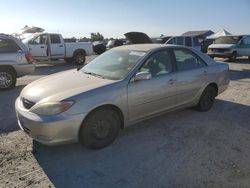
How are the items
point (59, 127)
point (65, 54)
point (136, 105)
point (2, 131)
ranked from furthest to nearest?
point (65, 54), point (2, 131), point (136, 105), point (59, 127)

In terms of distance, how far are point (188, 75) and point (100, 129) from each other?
227cm

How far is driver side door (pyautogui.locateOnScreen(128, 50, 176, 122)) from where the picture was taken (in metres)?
4.75

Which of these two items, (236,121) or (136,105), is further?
(236,121)

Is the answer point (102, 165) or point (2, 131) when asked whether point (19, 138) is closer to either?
point (2, 131)

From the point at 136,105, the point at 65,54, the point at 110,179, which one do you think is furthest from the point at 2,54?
the point at 65,54

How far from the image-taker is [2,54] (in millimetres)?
8922

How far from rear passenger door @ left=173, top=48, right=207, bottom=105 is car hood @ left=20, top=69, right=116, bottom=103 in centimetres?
162

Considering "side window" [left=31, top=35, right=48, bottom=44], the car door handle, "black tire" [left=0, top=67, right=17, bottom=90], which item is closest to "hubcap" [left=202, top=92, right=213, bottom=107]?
the car door handle

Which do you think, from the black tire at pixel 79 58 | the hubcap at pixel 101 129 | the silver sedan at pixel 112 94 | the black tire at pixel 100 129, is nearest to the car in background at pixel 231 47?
the black tire at pixel 79 58

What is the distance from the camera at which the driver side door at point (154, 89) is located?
15.6 ft

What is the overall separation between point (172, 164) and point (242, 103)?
13.0 ft

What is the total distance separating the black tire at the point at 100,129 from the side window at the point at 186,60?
1836 millimetres

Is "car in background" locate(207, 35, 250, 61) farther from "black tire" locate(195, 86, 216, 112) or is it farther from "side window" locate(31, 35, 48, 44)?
"black tire" locate(195, 86, 216, 112)

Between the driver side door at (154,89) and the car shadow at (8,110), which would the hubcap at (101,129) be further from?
the car shadow at (8,110)
